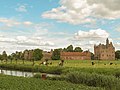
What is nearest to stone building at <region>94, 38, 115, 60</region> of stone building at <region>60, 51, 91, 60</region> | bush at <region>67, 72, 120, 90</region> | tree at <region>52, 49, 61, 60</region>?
stone building at <region>60, 51, 91, 60</region>

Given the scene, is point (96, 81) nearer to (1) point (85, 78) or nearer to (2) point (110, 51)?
(1) point (85, 78)

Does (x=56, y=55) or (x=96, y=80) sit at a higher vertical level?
(x=56, y=55)

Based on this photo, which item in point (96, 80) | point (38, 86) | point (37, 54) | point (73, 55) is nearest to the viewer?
point (38, 86)

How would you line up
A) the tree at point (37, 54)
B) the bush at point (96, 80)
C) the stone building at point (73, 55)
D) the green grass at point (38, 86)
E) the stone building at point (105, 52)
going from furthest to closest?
the stone building at point (105, 52) < the stone building at point (73, 55) < the tree at point (37, 54) < the bush at point (96, 80) < the green grass at point (38, 86)

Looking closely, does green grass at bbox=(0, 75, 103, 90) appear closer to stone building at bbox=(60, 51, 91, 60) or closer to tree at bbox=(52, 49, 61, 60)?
tree at bbox=(52, 49, 61, 60)

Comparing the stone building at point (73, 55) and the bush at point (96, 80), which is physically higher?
the stone building at point (73, 55)

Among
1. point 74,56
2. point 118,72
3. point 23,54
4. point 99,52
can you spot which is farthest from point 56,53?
point 118,72

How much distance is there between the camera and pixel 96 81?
99.0 ft

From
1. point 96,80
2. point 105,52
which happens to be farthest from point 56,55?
point 96,80

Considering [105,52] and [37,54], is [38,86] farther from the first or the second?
[105,52]

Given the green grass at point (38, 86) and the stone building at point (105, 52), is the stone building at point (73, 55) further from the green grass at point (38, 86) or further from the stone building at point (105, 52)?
the green grass at point (38, 86)

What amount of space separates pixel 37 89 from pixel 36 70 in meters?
45.2

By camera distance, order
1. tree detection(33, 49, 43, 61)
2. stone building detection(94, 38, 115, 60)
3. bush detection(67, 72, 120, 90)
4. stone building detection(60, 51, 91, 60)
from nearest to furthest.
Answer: bush detection(67, 72, 120, 90) → tree detection(33, 49, 43, 61) → stone building detection(60, 51, 91, 60) → stone building detection(94, 38, 115, 60)

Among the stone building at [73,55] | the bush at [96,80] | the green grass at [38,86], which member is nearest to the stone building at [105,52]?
the stone building at [73,55]
